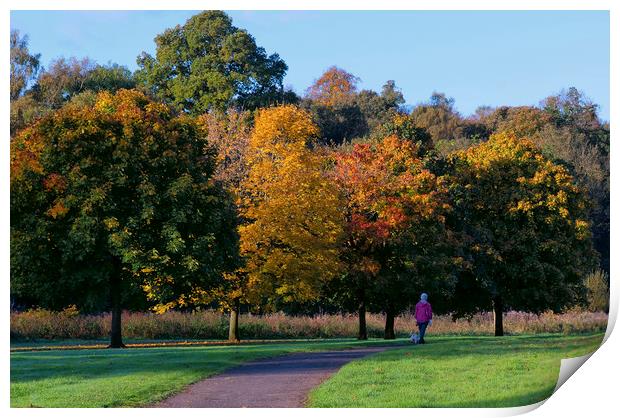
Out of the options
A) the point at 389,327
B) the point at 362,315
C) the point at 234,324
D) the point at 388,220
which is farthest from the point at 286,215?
the point at 389,327

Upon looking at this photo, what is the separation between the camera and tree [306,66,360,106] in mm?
32938

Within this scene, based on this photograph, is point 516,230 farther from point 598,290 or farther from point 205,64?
point 205,64

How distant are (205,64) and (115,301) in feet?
22.8

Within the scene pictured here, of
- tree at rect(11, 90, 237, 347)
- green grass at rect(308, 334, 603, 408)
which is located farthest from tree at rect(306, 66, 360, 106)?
green grass at rect(308, 334, 603, 408)

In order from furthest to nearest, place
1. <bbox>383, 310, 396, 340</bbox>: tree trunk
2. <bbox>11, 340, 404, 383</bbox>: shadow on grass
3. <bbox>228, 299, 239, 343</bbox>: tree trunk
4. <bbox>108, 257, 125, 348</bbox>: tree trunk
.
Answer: <bbox>383, 310, 396, 340</bbox>: tree trunk < <bbox>228, 299, 239, 343</bbox>: tree trunk < <bbox>108, 257, 125, 348</bbox>: tree trunk < <bbox>11, 340, 404, 383</bbox>: shadow on grass

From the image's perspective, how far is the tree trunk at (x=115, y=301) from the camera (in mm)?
24875

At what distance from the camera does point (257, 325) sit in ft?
129

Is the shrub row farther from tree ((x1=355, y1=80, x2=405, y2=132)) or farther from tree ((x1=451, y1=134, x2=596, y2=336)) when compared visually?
tree ((x1=355, y1=80, x2=405, y2=132))

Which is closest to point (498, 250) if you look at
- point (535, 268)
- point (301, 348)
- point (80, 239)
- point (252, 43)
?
point (535, 268)

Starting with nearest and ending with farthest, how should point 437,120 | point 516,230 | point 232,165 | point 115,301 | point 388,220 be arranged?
point 115,301 < point 232,165 < point 388,220 < point 437,120 < point 516,230

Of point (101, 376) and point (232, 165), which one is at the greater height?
point (232, 165)

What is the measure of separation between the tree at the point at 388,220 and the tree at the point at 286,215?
2241 mm

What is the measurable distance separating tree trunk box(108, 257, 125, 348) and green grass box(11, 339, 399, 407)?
3.74 ft

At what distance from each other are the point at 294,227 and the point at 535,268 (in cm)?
1137
